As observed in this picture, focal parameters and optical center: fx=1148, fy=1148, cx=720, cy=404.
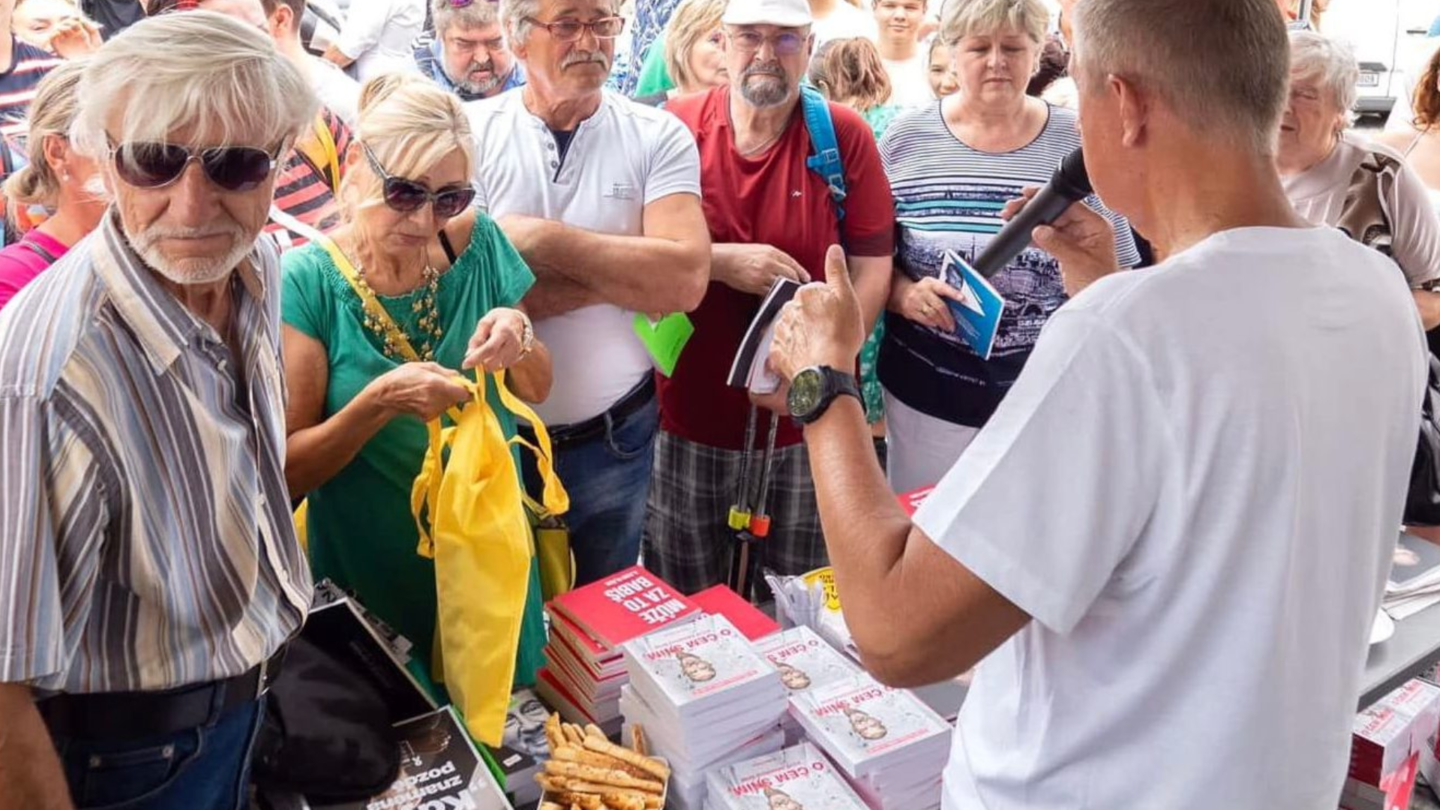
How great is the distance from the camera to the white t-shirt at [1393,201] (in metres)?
2.95

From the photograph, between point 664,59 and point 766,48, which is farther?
point 664,59

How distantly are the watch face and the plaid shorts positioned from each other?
1533 mm

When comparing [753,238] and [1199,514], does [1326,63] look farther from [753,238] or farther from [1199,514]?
[1199,514]

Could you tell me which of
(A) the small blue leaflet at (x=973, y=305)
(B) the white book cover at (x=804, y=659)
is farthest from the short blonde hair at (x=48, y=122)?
(A) the small blue leaflet at (x=973, y=305)

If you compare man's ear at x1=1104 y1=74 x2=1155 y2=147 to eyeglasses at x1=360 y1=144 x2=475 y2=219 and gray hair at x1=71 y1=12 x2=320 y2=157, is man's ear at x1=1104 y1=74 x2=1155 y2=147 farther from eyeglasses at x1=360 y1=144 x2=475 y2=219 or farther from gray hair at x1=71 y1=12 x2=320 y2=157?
eyeglasses at x1=360 y1=144 x2=475 y2=219

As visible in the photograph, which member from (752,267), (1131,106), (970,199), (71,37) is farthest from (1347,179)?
(71,37)

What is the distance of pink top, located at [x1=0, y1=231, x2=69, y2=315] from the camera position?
1831 mm

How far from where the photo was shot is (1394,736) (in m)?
2.26

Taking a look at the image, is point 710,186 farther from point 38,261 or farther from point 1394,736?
point 1394,736

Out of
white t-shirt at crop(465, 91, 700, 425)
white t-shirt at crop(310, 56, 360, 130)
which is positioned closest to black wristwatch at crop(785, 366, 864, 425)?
white t-shirt at crop(465, 91, 700, 425)

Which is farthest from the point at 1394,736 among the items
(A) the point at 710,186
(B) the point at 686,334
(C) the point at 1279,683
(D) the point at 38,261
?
(D) the point at 38,261

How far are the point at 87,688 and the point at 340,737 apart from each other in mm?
439

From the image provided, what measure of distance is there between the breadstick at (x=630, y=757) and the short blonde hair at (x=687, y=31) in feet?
8.27

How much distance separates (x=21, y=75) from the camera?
3.17 m
